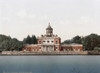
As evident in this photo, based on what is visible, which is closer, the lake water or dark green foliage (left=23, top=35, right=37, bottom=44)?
the lake water

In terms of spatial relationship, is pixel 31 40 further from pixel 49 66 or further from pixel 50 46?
pixel 49 66

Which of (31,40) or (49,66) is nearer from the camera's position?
(49,66)

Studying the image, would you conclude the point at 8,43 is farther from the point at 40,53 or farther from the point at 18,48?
the point at 40,53

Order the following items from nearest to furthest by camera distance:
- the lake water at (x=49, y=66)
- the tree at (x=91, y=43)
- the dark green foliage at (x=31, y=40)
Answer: the lake water at (x=49, y=66), the tree at (x=91, y=43), the dark green foliage at (x=31, y=40)

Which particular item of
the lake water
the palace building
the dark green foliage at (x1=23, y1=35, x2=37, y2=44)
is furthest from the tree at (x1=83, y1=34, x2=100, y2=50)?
the lake water

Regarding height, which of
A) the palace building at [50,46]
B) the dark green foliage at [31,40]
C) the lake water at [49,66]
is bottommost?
the lake water at [49,66]

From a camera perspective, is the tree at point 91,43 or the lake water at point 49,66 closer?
the lake water at point 49,66

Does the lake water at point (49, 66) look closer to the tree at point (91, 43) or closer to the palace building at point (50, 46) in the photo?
the palace building at point (50, 46)

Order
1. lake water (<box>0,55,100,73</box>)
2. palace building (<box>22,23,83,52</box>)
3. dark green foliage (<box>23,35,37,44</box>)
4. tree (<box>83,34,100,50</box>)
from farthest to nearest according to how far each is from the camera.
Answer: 1. dark green foliage (<box>23,35,37,44</box>)
2. tree (<box>83,34,100,50</box>)
3. palace building (<box>22,23,83,52</box>)
4. lake water (<box>0,55,100,73</box>)

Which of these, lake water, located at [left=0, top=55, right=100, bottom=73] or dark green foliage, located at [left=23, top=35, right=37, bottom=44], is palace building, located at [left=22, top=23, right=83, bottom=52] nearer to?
dark green foliage, located at [left=23, top=35, right=37, bottom=44]

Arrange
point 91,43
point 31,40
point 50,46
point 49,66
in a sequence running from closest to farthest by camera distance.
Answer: point 49,66
point 50,46
point 91,43
point 31,40

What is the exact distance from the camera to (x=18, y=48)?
7094 centimetres

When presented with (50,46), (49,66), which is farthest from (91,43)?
(49,66)

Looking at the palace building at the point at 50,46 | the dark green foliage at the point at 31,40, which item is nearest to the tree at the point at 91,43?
the palace building at the point at 50,46
